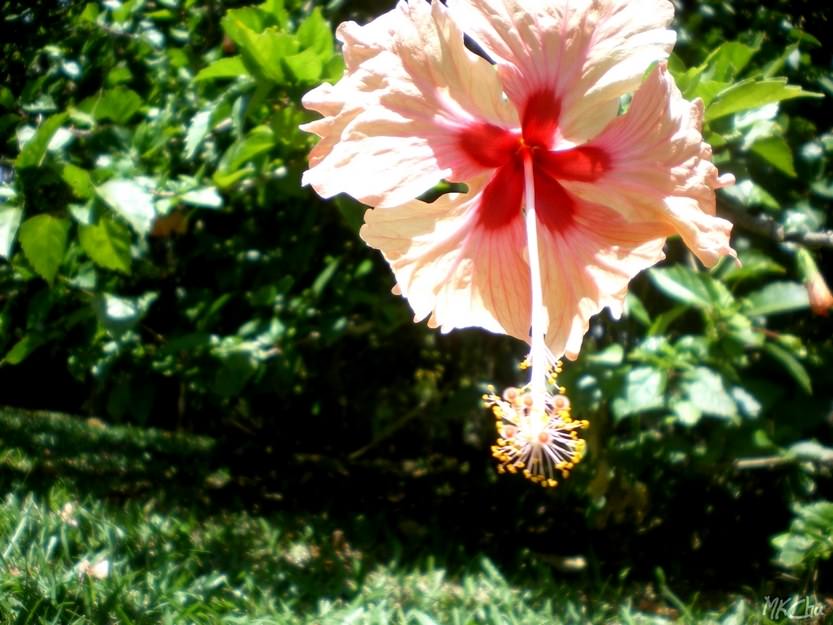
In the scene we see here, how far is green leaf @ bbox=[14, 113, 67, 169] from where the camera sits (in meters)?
1.63

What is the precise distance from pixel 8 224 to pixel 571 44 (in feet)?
3.40

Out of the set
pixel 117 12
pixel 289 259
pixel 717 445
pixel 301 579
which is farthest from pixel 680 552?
pixel 117 12

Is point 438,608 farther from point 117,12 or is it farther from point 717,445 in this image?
point 117,12

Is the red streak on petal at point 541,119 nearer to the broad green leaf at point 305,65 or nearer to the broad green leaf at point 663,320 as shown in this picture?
the broad green leaf at point 305,65

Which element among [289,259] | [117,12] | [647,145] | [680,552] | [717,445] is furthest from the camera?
[680,552]

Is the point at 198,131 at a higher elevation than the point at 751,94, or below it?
below

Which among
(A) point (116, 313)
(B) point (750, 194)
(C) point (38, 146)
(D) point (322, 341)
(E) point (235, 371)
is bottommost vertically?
(D) point (322, 341)

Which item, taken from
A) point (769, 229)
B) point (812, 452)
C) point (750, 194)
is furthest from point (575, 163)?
point (812, 452)

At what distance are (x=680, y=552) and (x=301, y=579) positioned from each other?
110 centimetres

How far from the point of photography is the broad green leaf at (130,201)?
1.59 m

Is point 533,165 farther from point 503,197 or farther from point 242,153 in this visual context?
point 242,153

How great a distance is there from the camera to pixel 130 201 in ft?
5.33

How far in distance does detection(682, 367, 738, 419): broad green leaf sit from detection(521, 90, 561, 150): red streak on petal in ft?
2.81

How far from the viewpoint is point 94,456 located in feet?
11.0
